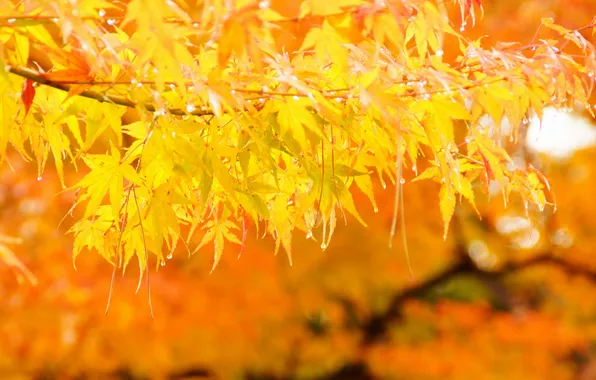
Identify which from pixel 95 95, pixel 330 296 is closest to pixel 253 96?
pixel 95 95

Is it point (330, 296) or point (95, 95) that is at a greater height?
point (95, 95)

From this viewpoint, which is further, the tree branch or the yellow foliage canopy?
the tree branch

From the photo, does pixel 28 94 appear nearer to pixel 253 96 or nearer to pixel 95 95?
pixel 95 95

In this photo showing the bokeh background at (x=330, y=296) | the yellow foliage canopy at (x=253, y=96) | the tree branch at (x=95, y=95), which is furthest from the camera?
the bokeh background at (x=330, y=296)

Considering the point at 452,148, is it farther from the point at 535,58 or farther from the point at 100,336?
the point at 100,336

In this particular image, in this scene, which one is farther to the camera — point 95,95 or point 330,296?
point 330,296

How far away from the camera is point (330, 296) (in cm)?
570

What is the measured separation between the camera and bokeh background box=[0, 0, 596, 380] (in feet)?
14.5

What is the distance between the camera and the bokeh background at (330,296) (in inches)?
174

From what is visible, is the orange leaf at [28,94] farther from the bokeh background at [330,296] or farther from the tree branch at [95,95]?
the bokeh background at [330,296]

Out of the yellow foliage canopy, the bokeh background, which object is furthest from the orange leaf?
the bokeh background

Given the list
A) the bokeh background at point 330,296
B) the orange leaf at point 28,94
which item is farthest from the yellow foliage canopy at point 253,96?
the bokeh background at point 330,296

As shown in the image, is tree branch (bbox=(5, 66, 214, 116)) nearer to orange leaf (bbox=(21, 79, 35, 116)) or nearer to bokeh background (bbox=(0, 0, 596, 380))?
orange leaf (bbox=(21, 79, 35, 116))

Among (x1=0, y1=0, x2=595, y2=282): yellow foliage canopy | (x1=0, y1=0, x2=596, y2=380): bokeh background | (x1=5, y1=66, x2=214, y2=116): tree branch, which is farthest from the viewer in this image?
(x1=0, y1=0, x2=596, y2=380): bokeh background
